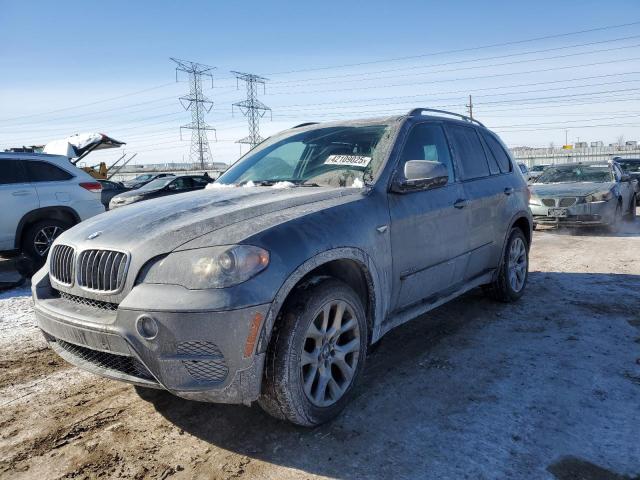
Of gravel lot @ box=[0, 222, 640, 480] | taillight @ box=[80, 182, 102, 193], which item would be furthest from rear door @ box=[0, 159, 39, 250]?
gravel lot @ box=[0, 222, 640, 480]

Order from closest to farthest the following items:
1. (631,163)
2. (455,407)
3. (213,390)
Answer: (213,390)
(455,407)
(631,163)

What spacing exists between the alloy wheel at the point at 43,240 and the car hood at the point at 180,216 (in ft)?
17.1

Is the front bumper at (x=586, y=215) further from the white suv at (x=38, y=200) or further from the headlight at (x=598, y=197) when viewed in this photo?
the white suv at (x=38, y=200)

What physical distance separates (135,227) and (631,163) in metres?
19.5

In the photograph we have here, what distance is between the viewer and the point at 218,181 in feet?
13.8

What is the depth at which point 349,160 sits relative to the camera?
3568mm

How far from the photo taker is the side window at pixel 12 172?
7.61 meters

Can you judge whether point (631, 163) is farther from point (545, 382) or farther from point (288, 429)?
point (288, 429)

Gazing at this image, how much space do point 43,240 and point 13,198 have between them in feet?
2.46

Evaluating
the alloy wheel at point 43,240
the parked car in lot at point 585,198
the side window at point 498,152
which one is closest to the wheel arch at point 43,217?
the alloy wheel at point 43,240

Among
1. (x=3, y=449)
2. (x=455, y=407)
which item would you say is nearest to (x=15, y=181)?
(x=3, y=449)

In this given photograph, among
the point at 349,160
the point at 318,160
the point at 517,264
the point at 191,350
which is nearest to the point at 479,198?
the point at 517,264

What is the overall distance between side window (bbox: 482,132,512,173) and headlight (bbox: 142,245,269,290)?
345 centimetres

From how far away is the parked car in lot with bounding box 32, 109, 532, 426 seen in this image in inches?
91.0
